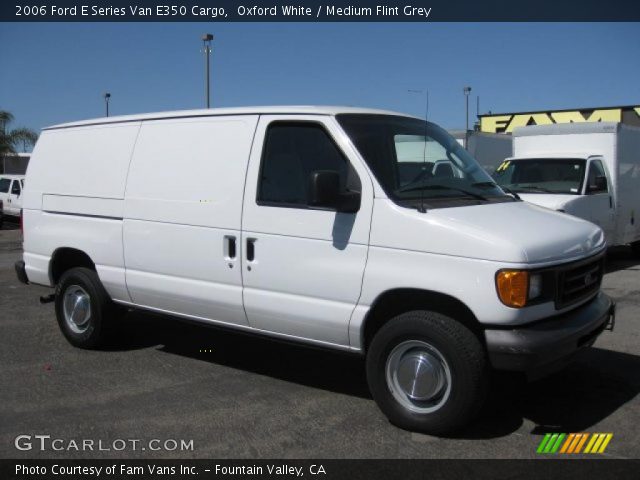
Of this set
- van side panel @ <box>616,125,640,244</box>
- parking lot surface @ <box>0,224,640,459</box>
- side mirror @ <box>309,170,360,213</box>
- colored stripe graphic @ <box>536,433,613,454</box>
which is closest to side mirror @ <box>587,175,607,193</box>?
van side panel @ <box>616,125,640,244</box>

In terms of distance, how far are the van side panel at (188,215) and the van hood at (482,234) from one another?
1.26 m

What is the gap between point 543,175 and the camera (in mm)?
11078

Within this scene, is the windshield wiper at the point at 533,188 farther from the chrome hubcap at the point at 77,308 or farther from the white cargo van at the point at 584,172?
the chrome hubcap at the point at 77,308

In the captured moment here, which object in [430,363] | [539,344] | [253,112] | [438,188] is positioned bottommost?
[430,363]

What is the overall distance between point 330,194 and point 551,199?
6.72 m

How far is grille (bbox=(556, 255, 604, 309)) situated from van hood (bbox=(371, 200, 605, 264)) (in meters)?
0.08

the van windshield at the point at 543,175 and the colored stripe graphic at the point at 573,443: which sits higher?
the van windshield at the point at 543,175

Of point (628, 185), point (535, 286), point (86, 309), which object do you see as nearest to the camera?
point (535, 286)

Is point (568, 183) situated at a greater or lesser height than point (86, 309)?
greater

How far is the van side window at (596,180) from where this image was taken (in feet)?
34.4

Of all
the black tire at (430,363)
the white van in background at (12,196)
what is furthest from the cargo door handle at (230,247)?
the white van in background at (12,196)

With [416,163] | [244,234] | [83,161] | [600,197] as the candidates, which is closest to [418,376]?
[416,163]
